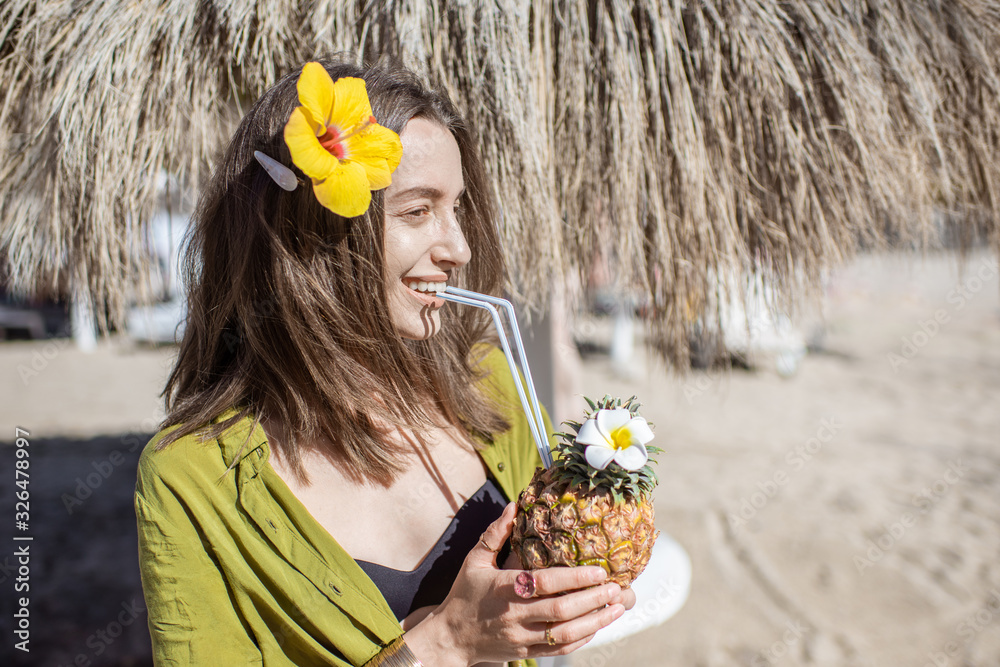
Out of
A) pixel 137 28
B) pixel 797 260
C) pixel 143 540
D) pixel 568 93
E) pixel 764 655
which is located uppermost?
pixel 137 28

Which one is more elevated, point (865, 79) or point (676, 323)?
point (865, 79)

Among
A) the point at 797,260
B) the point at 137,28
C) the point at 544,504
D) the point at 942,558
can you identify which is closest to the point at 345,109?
the point at 544,504

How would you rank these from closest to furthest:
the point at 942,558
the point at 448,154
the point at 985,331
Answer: the point at 448,154 < the point at 942,558 < the point at 985,331

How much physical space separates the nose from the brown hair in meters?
0.10

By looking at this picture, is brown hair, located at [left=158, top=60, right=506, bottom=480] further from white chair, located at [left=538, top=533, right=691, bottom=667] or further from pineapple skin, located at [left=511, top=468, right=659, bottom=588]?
white chair, located at [left=538, top=533, right=691, bottom=667]

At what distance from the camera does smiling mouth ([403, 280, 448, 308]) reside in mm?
1084

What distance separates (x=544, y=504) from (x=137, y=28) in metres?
1.47

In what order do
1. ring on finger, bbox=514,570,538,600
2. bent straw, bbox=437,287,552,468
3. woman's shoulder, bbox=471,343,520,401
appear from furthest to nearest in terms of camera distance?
woman's shoulder, bbox=471,343,520,401 → bent straw, bbox=437,287,552,468 → ring on finger, bbox=514,570,538,600

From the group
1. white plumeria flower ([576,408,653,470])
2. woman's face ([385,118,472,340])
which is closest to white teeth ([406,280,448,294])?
woman's face ([385,118,472,340])

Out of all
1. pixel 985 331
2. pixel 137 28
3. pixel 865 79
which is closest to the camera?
pixel 137 28

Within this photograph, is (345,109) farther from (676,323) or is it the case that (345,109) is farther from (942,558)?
(942,558)

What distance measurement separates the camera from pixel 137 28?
1491mm

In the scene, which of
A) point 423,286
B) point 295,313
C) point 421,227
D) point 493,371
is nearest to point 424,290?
point 423,286

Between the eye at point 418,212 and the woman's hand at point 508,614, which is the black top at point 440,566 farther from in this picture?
the eye at point 418,212
